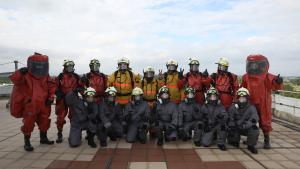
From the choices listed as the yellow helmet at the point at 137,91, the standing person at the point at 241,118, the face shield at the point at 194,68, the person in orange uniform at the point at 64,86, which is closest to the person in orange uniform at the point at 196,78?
the face shield at the point at 194,68

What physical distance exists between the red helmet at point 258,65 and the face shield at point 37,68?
4.87 meters

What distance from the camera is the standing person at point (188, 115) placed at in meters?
8.21

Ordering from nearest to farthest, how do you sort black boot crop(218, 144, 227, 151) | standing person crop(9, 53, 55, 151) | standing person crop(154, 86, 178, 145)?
black boot crop(218, 144, 227, 151)
standing person crop(9, 53, 55, 151)
standing person crop(154, 86, 178, 145)

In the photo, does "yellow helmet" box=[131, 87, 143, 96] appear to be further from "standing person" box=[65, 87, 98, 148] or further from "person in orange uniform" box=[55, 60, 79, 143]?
"person in orange uniform" box=[55, 60, 79, 143]

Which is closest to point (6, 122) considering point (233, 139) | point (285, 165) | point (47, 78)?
point (47, 78)

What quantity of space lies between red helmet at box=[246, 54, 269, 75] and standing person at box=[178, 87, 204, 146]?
1.48 m

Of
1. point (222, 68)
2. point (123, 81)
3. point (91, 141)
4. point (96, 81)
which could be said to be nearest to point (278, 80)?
point (222, 68)

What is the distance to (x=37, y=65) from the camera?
7.76 metres

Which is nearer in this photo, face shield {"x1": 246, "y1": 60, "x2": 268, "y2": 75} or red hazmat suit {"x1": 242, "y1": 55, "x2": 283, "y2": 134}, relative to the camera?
red hazmat suit {"x1": 242, "y1": 55, "x2": 283, "y2": 134}

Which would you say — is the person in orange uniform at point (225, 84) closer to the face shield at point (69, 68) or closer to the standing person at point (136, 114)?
the standing person at point (136, 114)

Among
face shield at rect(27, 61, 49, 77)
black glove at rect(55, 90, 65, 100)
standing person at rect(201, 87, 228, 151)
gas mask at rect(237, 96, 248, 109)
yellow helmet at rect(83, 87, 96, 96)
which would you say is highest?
face shield at rect(27, 61, 49, 77)

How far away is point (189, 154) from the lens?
23.2ft

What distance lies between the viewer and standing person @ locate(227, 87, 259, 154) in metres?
7.48

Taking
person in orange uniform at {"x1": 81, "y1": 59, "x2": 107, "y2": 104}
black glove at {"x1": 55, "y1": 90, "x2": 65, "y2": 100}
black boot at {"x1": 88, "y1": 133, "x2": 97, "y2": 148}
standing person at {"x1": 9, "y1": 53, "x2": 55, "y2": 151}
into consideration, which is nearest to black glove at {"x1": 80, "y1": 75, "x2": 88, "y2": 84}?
person in orange uniform at {"x1": 81, "y1": 59, "x2": 107, "y2": 104}
